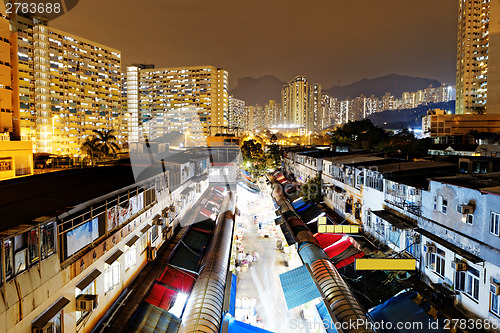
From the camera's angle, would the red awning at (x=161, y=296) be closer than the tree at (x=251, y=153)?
Yes

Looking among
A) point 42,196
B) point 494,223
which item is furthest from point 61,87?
point 494,223

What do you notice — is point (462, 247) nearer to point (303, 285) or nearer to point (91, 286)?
point (303, 285)

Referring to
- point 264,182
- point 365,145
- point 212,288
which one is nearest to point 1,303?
point 212,288

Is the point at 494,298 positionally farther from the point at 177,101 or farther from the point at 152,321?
the point at 177,101

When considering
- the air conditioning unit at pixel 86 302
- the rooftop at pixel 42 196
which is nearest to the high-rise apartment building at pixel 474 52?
the rooftop at pixel 42 196

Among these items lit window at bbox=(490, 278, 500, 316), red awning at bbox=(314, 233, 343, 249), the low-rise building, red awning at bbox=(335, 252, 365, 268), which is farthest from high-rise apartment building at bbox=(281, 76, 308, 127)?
lit window at bbox=(490, 278, 500, 316)

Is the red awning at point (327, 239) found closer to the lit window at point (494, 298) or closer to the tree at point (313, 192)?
the tree at point (313, 192)

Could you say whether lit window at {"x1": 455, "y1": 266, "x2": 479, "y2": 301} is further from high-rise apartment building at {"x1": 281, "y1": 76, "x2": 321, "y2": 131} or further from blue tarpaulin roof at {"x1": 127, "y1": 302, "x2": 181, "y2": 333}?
high-rise apartment building at {"x1": 281, "y1": 76, "x2": 321, "y2": 131}
